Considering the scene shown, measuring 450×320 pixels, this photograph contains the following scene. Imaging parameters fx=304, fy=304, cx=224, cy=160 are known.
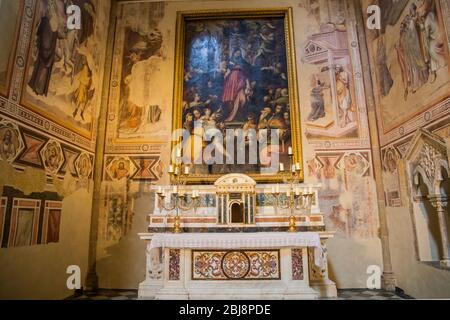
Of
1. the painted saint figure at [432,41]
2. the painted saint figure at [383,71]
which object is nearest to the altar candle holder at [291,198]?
the painted saint figure at [383,71]

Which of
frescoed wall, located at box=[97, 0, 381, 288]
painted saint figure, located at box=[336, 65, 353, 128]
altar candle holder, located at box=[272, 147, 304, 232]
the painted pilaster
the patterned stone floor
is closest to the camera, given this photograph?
altar candle holder, located at box=[272, 147, 304, 232]

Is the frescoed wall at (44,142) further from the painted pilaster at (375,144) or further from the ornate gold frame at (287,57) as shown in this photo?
the painted pilaster at (375,144)

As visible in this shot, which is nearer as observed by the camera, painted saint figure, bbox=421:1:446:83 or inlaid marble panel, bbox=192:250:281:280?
painted saint figure, bbox=421:1:446:83

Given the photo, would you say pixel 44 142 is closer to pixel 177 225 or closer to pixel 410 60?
pixel 177 225

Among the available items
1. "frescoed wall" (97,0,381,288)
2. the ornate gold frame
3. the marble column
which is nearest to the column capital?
the marble column

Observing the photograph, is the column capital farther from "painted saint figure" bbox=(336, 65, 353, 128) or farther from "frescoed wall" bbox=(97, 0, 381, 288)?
"painted saint figure" bbox=(336, 65, 353, 128)

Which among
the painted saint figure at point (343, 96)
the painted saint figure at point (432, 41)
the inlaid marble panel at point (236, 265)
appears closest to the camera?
the painted saint figure at point (432, 41)

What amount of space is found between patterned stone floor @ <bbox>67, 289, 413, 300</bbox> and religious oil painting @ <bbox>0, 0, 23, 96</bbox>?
13.7 feet

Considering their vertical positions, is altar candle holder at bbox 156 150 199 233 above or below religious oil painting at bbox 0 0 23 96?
below

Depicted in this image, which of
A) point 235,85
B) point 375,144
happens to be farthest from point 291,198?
point 235,85

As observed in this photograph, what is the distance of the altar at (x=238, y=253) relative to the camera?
16.5 ft

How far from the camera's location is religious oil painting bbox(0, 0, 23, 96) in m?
4.69

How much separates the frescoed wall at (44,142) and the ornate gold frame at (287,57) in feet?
6.67

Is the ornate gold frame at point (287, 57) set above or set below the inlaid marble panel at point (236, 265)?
above
